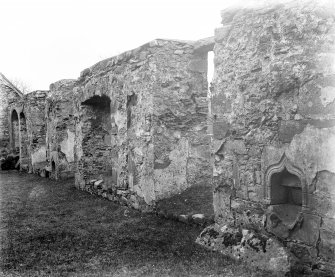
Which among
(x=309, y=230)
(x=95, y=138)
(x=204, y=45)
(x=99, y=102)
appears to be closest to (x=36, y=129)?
(x=95, y=138)

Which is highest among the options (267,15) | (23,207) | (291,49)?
(267,15)

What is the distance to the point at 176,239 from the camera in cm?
457

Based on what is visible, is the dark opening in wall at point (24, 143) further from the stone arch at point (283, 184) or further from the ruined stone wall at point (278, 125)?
the stone arch at point (283, 184)

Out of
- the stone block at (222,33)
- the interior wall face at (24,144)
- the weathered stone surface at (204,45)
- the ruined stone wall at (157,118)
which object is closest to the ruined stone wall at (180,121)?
the ruined stone wall at (157,118)

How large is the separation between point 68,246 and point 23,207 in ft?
9.32

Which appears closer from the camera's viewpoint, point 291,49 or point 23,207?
point 291,49

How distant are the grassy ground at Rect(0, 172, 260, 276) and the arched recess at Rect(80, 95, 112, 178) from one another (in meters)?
2.02

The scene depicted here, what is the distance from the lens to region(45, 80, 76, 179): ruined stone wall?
37.2 feet

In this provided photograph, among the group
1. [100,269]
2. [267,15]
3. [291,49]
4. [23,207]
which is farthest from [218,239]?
[23,207]

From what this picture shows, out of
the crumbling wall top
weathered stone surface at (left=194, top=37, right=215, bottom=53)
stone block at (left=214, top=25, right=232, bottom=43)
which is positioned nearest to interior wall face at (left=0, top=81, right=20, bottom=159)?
the crumbling wall top

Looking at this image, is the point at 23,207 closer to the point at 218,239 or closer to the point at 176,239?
the point at 176,239

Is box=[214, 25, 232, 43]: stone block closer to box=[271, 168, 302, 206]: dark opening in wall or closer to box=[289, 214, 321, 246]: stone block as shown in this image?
box=[271, 168, 302, 206]: dark opening in wall

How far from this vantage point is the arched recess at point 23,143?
1528 centimetres

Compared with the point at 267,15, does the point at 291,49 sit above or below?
below
